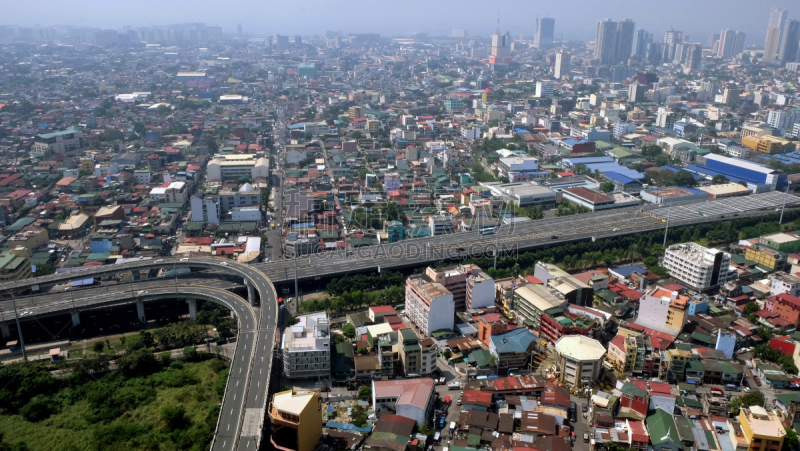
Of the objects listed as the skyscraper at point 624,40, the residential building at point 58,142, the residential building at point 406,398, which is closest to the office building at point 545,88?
the skyscraper at point 624,40

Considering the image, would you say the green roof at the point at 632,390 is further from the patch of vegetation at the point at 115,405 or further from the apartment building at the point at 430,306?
the patch of vegetation at the point at 115,405

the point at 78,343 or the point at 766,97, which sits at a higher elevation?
the point at 766,97

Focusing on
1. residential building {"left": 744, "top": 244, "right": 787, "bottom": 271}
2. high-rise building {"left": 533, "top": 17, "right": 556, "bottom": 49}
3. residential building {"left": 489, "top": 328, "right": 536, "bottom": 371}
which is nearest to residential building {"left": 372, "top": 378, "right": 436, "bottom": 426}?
residential building {"left": 489, "top": 328, "right": 536, "bottom": 371}

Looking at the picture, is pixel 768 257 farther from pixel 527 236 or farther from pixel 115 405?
pixel 115 405

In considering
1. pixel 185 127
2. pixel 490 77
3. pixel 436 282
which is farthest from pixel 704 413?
pixel 490 77

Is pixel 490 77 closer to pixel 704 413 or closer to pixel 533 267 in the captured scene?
pixel 533 267

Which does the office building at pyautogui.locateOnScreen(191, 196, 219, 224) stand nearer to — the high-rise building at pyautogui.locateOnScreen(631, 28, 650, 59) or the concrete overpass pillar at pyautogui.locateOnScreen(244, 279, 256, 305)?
the concrete overpass pillar at pyautogui.locateOnScreen(244, 279, 256, 305)
